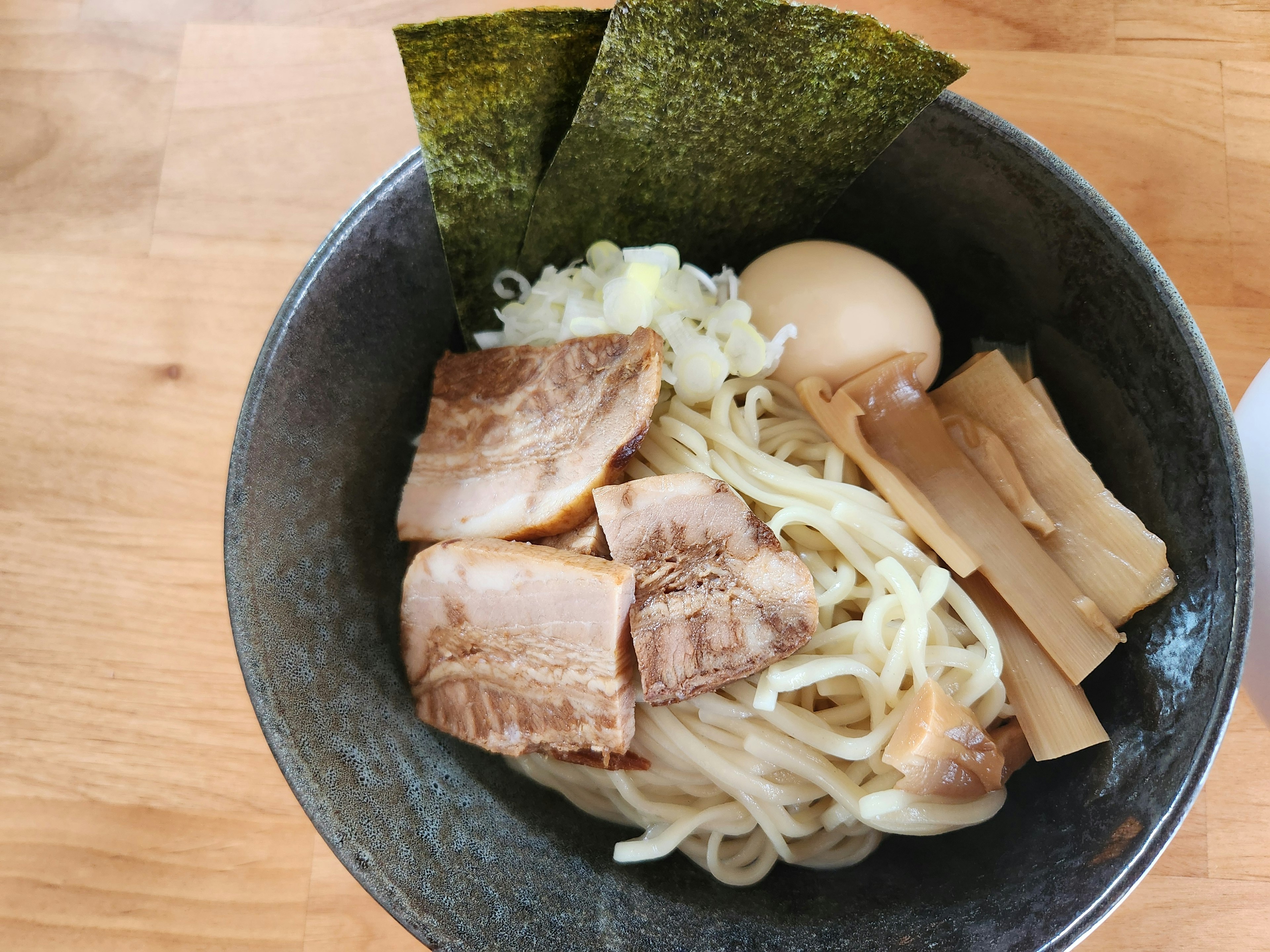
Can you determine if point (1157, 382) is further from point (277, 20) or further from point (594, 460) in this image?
point (277, 20)

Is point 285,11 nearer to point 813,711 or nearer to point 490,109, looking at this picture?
point 490,109

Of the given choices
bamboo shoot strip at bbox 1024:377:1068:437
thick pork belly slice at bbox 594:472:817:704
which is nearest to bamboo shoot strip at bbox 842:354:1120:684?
bamboo shoot strip at bbox 1024:377:1068:437

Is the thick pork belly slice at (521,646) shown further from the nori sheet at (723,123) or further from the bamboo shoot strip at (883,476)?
the nori sheet at (723,123)

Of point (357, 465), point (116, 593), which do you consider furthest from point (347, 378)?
point (116, 593)

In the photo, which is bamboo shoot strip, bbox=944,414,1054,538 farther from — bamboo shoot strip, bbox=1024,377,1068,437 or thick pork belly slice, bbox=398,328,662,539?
thick pork belly slice, bbox=398,328,662,539

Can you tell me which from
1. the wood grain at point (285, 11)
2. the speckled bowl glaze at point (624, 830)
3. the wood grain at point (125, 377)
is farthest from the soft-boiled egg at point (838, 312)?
the wood grain at point (125, 377)

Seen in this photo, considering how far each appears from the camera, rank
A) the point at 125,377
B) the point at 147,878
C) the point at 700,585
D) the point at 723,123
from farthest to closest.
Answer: the point at 125,377
the point at 147,878
the point at 723,123
the point at 700,585

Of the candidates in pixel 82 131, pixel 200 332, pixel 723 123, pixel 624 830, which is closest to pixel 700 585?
pixel 624 830
